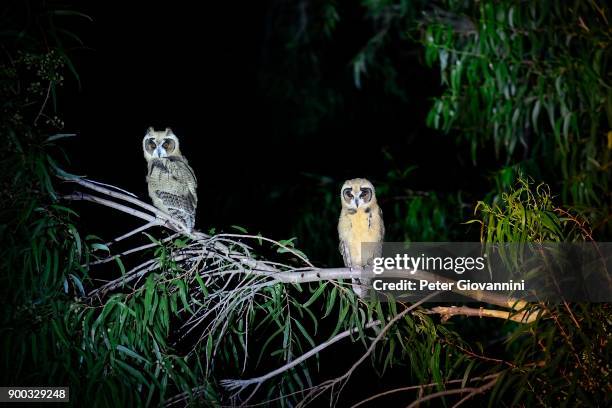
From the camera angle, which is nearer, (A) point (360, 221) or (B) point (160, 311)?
(B) point (160, 311)

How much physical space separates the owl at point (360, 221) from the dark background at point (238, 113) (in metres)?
2.49

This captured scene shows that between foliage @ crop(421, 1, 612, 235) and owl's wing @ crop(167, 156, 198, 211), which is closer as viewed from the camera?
owl's wing @ crop(167, 156, 198, 211)

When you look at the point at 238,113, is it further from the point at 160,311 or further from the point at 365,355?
the point at 365,355

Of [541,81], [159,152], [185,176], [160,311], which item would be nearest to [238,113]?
[541,81]

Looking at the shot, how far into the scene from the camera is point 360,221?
392 centimetres

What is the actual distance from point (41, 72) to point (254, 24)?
27.6ft

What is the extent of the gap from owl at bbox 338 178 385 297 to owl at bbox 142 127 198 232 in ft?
2.63

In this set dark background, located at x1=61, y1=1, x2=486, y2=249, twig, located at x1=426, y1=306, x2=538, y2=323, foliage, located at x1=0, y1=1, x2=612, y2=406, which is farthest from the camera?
dark background, located at x1=61, y1=1, x2=486, y2=249

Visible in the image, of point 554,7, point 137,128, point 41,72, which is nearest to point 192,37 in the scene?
point 137,128

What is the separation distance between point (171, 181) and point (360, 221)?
3.31ft

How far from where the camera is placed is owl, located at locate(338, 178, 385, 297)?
3.88 metres

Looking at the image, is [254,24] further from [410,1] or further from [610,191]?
[610,191]

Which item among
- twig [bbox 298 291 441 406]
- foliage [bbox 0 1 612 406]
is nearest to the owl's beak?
foliage [bbox 0 1 612 406]

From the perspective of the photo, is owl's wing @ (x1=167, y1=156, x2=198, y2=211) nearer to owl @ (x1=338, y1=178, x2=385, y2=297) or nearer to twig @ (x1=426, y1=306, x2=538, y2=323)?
owl @ (x1=338, y1=178, x2=385, y2=297)
